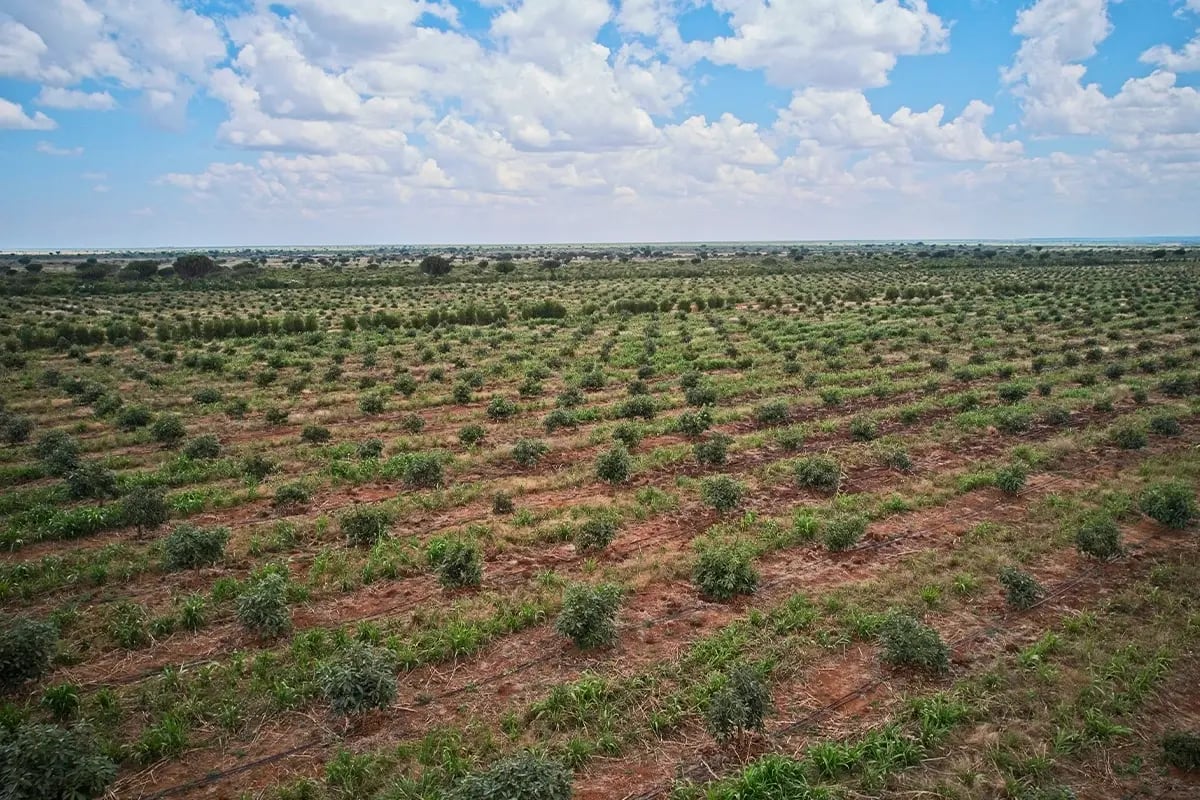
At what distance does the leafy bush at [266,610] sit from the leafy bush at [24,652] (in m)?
2.10

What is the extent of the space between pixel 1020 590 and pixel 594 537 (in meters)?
6.64

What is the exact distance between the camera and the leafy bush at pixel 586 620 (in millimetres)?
8852

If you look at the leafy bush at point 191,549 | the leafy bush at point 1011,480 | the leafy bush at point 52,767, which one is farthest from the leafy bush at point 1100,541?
the leafy bush at point 191,549

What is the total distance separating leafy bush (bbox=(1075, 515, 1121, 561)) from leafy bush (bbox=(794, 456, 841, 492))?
4.45 m

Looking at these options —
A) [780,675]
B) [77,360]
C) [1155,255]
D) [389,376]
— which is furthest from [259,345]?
[1155,255]

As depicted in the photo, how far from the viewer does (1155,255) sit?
117250 millimetres

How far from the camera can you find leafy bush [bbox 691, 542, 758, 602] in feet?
33.2

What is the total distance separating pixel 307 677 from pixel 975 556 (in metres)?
10.5

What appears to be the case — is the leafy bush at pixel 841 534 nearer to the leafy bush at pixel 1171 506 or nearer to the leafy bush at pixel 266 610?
the leafy bush at pixel 1171 506

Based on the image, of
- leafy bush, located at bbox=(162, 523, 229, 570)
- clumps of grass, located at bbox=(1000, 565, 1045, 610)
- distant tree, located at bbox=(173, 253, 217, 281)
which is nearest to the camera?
clumps of grass, located at bbox=(1000, 565, 1045, 610)

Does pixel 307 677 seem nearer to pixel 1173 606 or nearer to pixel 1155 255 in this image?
pixel 1173 606

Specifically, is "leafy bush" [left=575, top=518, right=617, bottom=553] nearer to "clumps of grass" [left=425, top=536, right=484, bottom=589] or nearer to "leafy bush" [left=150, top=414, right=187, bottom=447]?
"clumps of grass" [left=425, top=536, right=484, bottom=589]

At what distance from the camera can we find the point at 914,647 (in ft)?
27.2

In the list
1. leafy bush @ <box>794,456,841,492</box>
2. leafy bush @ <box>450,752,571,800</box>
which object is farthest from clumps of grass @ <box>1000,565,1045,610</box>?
leafy bush @ <box>450,752,571,800</box>
